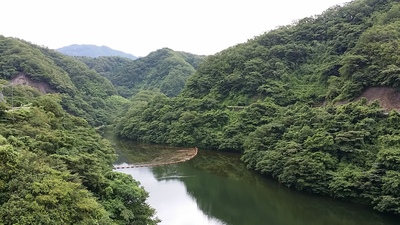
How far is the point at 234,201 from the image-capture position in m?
23.7

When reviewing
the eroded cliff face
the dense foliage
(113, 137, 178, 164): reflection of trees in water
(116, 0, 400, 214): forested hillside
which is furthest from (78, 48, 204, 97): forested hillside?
(113, 137, 178, 164): reflection of trees in water

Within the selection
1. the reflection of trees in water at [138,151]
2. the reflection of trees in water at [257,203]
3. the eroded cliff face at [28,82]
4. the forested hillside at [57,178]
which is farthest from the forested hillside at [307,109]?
the eroded cliff face at [28,82]

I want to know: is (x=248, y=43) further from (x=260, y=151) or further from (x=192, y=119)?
(x=260, y=151)

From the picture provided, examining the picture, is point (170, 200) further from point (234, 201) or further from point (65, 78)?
point (65, 78)

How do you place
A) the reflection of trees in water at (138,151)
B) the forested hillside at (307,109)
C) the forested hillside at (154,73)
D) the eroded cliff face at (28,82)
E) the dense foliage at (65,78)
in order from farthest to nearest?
the forested hillside at (154,73), the dense foliage at (65,78), the eroded cliff face at (28,82), the reflection of trees in water at (138,151), the forested hillside at (307,109)

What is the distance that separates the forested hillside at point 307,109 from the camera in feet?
77.6

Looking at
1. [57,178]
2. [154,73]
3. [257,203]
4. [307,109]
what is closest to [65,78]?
[154,73]

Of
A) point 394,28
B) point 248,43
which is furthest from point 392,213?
point 248,43

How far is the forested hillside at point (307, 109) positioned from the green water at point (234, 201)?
97cm

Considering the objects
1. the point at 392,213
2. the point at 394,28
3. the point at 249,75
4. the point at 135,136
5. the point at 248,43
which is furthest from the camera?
the point at 248,43

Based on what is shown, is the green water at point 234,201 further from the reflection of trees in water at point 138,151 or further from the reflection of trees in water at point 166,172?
the reflection of trees in water at point 138,151

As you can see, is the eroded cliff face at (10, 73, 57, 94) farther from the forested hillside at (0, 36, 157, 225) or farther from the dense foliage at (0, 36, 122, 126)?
the forested hillside at (0, 36, 157, 225)

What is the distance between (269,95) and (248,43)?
505 inches

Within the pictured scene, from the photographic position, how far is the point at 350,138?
2481 cm
